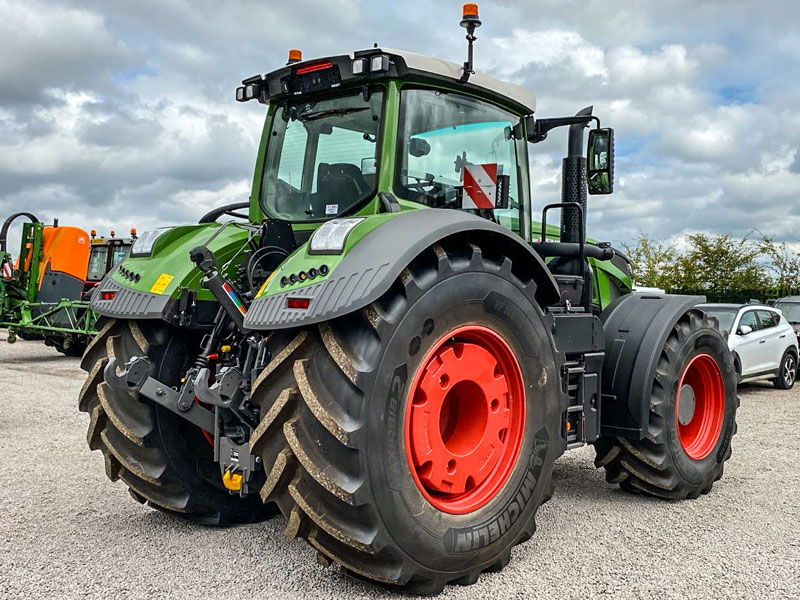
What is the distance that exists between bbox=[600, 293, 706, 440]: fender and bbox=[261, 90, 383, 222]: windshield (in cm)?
209

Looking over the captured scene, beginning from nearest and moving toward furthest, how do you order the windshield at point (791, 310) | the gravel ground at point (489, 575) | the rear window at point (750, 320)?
the gravel ground at point (489, 575) < the rear window at point (750, 320) < the windshield at point (791, 310)

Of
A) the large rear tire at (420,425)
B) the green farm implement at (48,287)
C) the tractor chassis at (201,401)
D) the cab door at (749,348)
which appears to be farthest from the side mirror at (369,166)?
the green farm implement at (48,287)

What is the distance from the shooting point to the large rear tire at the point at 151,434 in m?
4.11

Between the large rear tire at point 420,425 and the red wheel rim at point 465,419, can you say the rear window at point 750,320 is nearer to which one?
the large rear tire at point 420,425

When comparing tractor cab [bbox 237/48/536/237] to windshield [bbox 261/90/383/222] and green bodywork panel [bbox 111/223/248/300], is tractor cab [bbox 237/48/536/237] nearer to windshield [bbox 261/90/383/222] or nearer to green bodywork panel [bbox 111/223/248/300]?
windshield [bbox 261/90/383/222]

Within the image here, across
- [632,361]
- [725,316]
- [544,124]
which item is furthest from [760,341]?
[544,124]

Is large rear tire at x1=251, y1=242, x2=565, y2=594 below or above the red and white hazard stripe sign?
below

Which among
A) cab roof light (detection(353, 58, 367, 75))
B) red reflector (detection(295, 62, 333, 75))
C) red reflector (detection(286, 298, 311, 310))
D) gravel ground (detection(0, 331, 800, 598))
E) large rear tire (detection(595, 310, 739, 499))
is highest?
red reflector (detection(295, 62, 333, 75))

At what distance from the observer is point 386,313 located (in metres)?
3.23

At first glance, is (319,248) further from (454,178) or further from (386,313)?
(454,178)

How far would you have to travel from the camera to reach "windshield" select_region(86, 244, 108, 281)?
16.5 meters

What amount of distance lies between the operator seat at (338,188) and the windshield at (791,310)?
45.5 ft

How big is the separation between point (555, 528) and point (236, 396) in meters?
2.06

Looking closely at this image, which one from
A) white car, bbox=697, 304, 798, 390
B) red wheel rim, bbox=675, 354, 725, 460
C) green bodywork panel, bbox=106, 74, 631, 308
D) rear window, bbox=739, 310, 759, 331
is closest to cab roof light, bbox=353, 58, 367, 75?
green bodywork panel, bbox=106, 74, 631, 308
